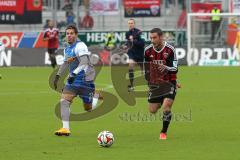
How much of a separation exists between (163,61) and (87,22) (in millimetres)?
A: 26617

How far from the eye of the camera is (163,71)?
48.8 ft

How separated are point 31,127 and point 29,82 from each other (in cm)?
1302

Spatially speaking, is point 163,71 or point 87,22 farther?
point 87,22

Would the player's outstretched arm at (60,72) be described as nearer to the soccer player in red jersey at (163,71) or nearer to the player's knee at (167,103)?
the soccer player in red jersey at (163,71)

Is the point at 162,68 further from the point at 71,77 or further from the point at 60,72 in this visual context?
the point at 60,72

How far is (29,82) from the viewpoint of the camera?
1173 inches

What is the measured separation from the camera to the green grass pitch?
1297 cm

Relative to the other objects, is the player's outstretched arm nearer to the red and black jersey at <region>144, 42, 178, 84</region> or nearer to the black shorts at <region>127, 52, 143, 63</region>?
the red and black jersey at <region>144, 42, 178, 84</region>

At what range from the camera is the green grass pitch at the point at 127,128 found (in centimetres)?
1297

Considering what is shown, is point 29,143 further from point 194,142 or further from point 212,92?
point 212,92

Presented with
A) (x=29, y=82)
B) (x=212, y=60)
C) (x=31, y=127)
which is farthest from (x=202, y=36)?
(x=31, y=127)

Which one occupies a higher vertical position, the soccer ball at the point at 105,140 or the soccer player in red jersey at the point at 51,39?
the soccer player in red jersey at the point at 51,39

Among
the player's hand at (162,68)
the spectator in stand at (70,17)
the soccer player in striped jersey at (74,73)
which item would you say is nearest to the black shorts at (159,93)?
the player's hand at (162,68)

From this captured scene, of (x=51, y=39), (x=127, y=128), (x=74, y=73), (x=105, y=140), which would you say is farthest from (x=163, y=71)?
(x=51, y=39)
